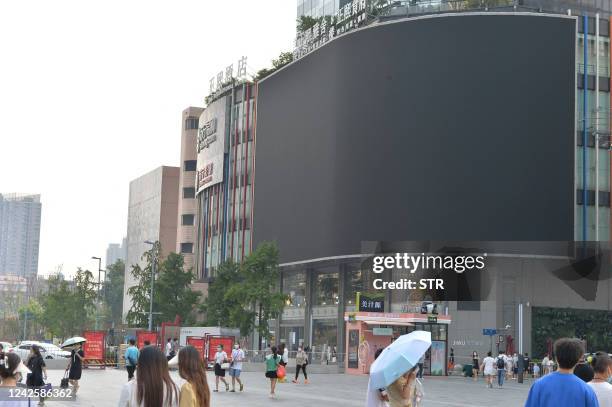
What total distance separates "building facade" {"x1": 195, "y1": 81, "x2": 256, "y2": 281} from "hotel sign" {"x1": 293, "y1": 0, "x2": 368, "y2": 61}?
22.0ft

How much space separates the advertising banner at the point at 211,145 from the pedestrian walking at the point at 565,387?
81.1 metres

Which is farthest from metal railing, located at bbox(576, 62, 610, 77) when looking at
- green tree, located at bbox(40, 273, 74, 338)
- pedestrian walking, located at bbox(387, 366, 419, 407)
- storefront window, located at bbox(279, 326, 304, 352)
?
green tree, located at bbox(40, 273, 74, 338)

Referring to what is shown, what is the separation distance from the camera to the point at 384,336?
54219 millimetres

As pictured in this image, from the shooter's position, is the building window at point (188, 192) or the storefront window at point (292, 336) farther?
the building window at point (188, 192)

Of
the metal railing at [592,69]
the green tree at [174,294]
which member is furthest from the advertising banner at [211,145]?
the metal railing at [592,69]

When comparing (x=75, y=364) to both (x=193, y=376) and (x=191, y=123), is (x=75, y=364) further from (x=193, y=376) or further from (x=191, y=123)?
(x=191, y=123)

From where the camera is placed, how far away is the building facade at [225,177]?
3322 inches

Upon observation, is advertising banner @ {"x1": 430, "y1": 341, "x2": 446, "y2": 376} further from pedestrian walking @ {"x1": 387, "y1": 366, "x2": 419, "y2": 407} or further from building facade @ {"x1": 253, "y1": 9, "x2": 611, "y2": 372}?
pedestrian walking @ {"x1": 387, "y1": 366, "x2": 419, "y2": 407}

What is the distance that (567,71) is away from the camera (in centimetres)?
6569

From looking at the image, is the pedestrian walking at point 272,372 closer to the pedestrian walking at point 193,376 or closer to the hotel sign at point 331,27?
the pedestrian walking at point 193,376

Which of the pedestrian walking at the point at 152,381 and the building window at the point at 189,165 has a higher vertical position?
the building window at the point at 189,165

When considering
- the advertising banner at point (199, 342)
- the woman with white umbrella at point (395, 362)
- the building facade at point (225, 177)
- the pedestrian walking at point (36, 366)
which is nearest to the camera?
the woman with white umbrella at point (395, 362)

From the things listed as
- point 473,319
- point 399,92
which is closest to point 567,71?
point 399,92

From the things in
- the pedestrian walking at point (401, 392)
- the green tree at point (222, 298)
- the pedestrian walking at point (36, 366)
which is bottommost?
the pedestrian walking at point (36, 366)
